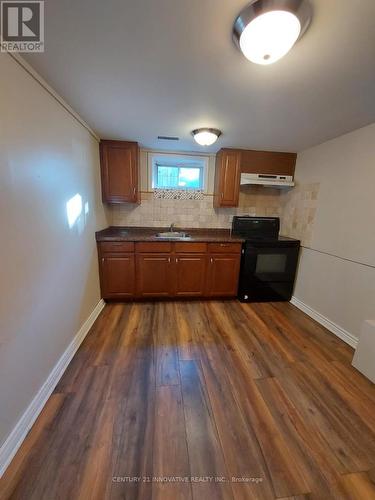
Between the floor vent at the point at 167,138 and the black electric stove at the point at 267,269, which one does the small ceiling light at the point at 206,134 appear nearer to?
the floor vent at the point at 167,138

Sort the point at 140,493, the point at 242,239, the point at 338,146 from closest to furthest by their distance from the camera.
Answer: the point at 140,493 < the point at 338,146 < the point at 242,239

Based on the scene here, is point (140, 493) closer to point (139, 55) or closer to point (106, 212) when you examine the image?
point (139, 55)

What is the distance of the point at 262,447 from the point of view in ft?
3.84

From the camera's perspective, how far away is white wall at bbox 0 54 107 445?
1.09 m

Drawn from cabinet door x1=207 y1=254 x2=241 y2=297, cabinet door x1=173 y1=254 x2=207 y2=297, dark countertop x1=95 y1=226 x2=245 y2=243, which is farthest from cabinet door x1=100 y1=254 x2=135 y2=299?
cabinet door x1=207 y1=254 x2=241 y2=297

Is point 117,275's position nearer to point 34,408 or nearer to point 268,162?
point 34,408

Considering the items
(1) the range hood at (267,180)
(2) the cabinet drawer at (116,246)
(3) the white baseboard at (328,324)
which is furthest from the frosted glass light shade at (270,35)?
(3) the white baseboard at (328,324)

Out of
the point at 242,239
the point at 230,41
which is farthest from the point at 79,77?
the point at 242,239

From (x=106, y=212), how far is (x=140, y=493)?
291 centimetres

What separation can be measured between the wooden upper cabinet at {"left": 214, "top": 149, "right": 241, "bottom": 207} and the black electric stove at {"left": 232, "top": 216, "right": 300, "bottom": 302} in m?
0.62

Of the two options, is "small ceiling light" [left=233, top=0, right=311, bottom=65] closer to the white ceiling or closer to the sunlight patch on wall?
the white ceiling

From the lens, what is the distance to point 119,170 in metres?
2.79

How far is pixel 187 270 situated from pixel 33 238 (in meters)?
1.86

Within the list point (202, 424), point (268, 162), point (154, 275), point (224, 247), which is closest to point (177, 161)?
point (268, 162)
